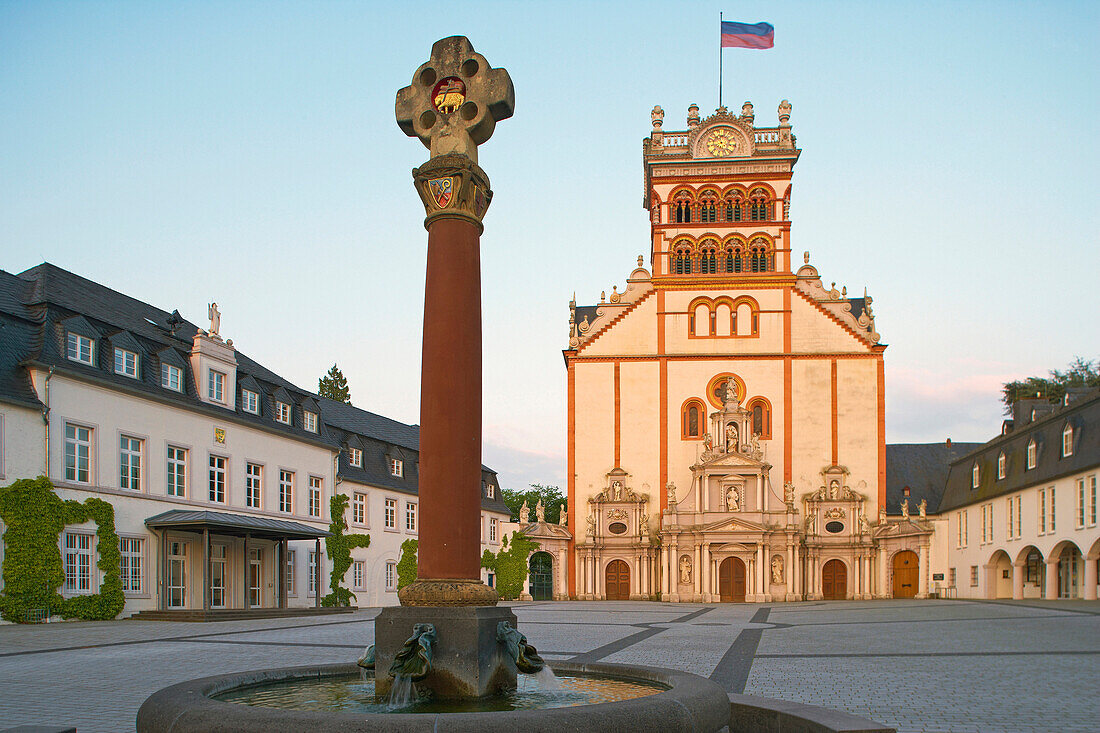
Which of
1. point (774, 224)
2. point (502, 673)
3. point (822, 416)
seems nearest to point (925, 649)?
point (502, 673)

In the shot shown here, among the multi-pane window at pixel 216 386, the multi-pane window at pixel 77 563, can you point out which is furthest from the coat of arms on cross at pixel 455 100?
the multi-pane window at pixel 216 386

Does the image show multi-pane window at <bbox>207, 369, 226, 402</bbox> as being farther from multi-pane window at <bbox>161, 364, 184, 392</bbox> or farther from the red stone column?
the red stone column

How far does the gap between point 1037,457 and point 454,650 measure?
45.9 metres

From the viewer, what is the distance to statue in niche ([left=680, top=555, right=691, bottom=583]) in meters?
54.2

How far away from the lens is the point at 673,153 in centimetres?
6184

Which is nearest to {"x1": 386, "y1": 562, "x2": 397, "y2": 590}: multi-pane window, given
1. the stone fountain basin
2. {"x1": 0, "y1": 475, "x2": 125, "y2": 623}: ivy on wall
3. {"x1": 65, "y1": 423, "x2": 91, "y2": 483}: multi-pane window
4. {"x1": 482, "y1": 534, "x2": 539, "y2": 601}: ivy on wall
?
{"x1": 482, "y1": 534, "x2": 539, "y2": 601}: ivy on wall

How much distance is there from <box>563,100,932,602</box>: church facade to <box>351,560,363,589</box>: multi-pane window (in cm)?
1495

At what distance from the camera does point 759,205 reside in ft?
199

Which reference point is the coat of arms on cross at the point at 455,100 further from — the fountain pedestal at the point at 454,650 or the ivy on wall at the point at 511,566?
the ivy on wall at the point at 511,566

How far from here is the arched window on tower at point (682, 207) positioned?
200 feet

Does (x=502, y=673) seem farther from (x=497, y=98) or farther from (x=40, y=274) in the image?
(x=40, y=274)

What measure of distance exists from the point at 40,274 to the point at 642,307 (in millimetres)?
35133

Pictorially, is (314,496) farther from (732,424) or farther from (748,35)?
(748,35)

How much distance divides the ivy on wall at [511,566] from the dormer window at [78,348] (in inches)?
1339
